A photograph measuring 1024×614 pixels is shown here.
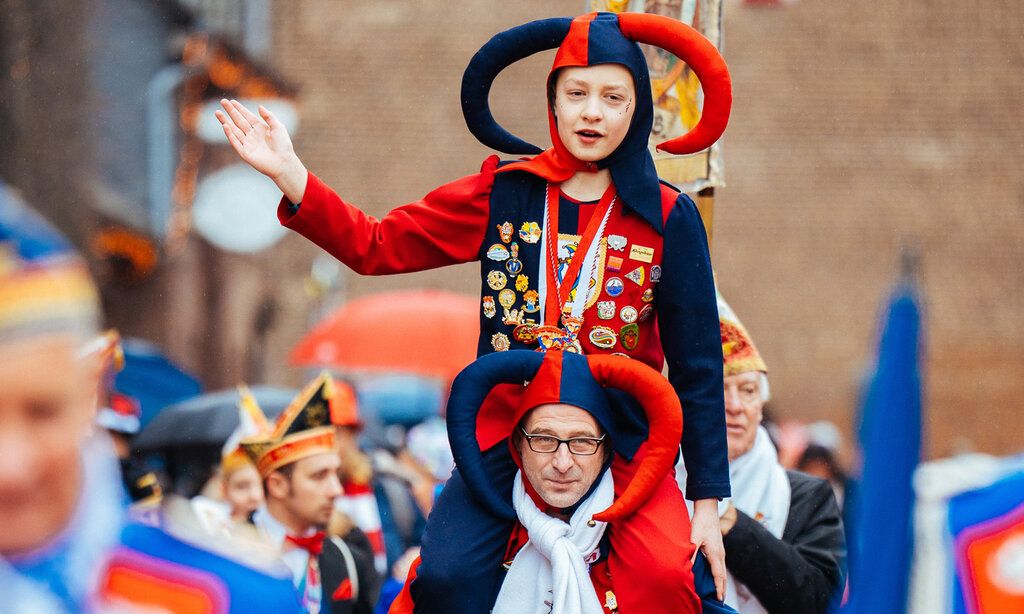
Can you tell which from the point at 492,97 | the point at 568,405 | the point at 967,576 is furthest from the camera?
the point at 492,97

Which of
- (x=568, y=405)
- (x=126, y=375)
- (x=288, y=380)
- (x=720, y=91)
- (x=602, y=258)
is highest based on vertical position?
(x=720, y=91)

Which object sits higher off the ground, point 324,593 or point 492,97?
point 492,97

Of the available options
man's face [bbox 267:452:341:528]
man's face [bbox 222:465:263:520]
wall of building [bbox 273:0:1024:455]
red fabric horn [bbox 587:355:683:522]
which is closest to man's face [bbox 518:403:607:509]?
red fabric horn [bbox 587:355:683:522]

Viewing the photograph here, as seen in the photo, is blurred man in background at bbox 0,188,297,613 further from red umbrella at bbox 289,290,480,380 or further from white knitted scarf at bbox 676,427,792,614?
red umbrella at bbox 289,290,480,380

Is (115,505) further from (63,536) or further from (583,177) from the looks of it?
(583,177)

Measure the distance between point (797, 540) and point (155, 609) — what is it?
11.0 ft

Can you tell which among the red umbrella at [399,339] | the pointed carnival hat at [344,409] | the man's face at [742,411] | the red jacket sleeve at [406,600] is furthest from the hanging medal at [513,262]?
the red umbrella at [399,339]

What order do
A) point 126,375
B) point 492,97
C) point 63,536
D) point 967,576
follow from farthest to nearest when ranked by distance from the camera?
point 492,97 < point 126,375 < point 967,576 < point 63,536

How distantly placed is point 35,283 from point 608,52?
7.34 feet

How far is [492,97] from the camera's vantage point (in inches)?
796

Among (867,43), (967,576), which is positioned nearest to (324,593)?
(967,576)

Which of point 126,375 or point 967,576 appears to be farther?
point 126,375

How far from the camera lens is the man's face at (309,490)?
5770mm

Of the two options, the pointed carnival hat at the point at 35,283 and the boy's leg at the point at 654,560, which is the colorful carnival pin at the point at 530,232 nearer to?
the boy's leg at the point at 654,560
